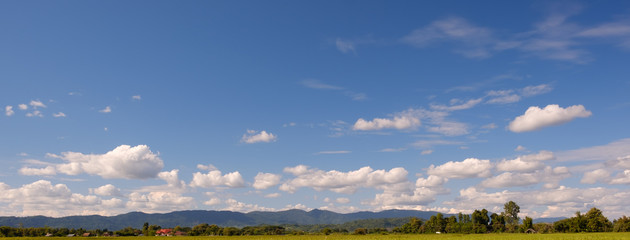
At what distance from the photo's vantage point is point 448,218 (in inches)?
7721

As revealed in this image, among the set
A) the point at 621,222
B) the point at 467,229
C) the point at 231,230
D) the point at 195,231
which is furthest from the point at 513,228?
the point at 195,231

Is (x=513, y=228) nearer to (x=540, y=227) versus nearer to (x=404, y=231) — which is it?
(x=540, y=227)

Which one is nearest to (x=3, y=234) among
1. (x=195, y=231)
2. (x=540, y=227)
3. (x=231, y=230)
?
(x=195, y=231)

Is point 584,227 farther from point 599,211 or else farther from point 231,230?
point 231,230

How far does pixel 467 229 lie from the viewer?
182 meters

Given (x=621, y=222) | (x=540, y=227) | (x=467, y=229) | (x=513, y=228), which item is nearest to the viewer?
(x=621, y=222)

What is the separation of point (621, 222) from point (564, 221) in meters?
17.3

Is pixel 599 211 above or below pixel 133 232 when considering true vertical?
above

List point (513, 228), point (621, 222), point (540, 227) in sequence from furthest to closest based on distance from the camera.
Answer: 1. point (513, 228)
2. point (540, 227)
3. point (621, 222)

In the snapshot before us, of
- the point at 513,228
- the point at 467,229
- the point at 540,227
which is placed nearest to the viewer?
the point at 540,227

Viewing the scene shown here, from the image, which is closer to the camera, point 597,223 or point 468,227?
point 597,223

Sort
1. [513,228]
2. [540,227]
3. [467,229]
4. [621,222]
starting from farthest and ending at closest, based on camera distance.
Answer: [513,228] → [467,229] → [540,227] → [621,222]

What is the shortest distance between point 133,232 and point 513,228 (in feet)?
625

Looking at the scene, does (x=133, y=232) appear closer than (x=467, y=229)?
No
